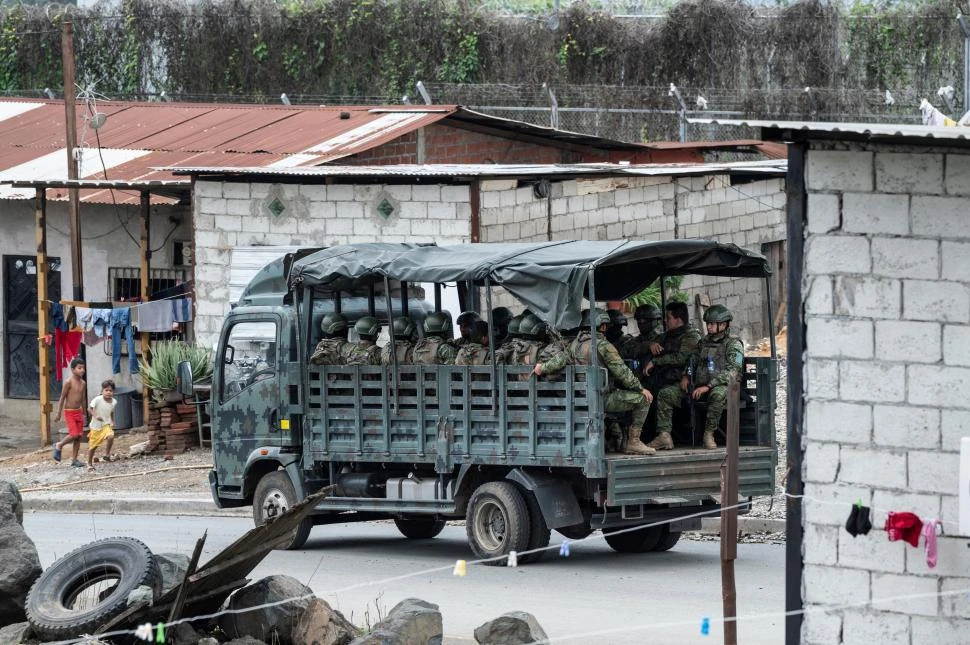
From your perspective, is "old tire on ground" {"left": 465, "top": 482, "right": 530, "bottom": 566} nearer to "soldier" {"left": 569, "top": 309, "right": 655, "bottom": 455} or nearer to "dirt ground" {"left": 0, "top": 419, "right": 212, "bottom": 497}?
"soldier" {"left": 569, "top": 309, "right": 655, "bottom": 455}

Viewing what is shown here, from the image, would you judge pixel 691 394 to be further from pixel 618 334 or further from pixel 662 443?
pixel 618 334

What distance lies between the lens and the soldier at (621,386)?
1199cm

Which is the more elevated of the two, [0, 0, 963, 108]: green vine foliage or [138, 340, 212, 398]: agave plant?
[0, 0, 963, 108]: green vine foliage

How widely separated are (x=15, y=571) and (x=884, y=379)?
218 inches

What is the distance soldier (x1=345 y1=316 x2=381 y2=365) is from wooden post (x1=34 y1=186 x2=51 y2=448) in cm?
951

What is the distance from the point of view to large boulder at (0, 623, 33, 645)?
372 inches

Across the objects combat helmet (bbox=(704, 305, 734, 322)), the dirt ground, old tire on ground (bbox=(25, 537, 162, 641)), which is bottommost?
the dirt ground

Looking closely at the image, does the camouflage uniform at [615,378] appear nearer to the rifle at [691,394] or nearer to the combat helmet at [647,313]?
the rifle at [691,394]

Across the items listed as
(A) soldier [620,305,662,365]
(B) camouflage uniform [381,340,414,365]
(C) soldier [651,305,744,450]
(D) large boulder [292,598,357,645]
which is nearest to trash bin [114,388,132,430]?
(B) camouflage uniform [381,340,414,365]

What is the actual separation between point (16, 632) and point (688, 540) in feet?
21.7

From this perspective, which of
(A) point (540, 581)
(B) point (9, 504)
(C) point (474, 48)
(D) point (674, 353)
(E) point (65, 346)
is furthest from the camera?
(C) point (474, 48)

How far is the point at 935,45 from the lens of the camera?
93.1ft

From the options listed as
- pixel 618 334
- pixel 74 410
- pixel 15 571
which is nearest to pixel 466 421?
pixel 618 334

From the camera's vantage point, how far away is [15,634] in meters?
9.52
